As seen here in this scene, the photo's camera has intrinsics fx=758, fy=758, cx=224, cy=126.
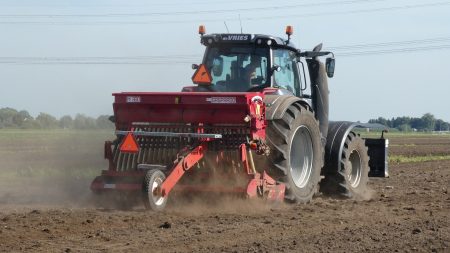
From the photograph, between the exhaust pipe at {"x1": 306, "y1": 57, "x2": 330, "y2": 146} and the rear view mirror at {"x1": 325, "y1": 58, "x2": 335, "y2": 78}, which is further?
the exhaust pipe at {"x1": 306, "y1": 57, "x2": 330, "y2": 146}

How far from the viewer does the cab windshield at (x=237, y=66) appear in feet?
36.0

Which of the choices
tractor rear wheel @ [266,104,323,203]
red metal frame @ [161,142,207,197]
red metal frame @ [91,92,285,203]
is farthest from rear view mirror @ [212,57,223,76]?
red metal frame @ [161,142,207,197]

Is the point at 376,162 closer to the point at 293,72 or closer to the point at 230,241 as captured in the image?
the point at 293,72

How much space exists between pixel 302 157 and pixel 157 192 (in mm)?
2685

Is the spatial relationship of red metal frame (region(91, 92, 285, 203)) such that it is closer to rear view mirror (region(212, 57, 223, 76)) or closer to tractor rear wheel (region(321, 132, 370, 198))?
rear view mirror (region(212, 57, 223, 76))

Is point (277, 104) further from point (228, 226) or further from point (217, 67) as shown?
point (228, 226)

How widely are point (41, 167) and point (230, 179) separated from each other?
7.68 meters

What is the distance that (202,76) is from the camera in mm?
11195

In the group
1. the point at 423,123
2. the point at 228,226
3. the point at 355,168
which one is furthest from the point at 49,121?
the point at 423,123

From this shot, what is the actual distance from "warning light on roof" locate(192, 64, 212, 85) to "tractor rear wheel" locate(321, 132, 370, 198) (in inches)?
93.5

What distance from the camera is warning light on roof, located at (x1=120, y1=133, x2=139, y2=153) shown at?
9.80m

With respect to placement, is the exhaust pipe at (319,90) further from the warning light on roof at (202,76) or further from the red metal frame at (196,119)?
the red metal frame at (196,119)

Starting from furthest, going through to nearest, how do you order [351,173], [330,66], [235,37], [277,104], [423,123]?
[423,123], [351,173], [330,66], [235,37], [277,104]

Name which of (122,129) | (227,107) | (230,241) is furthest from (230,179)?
(230,241)
